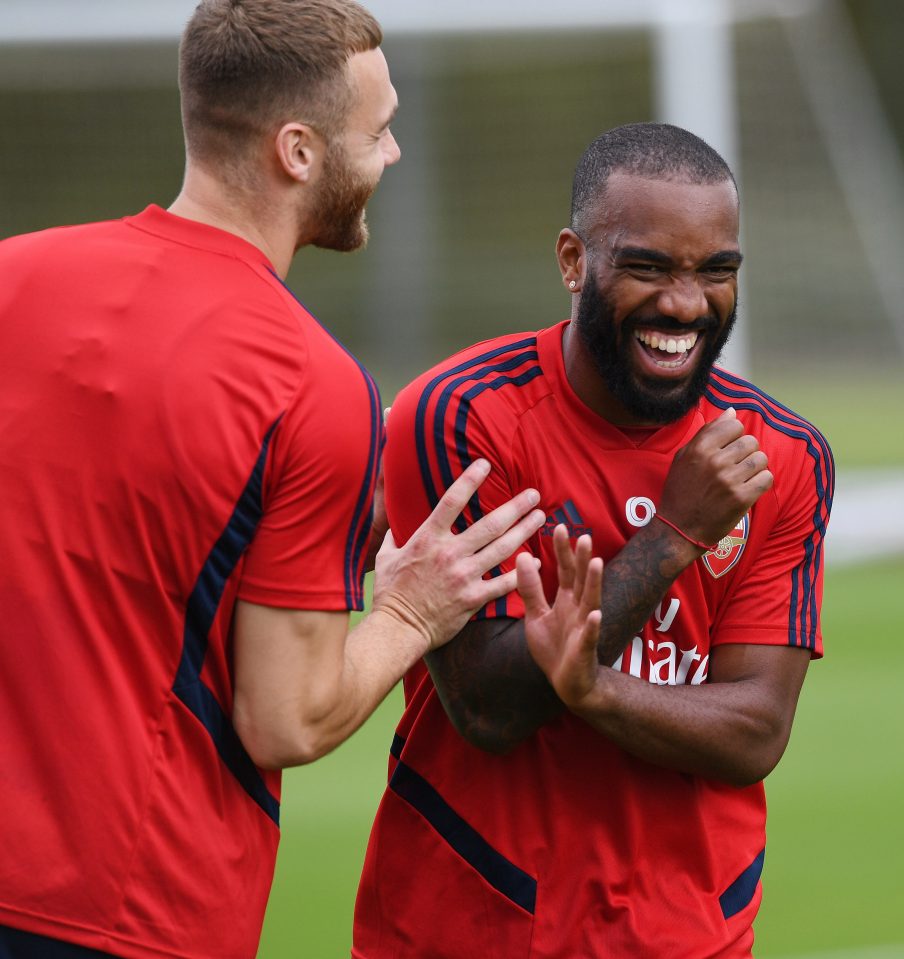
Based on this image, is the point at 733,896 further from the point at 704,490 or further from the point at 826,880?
the point at 826,880

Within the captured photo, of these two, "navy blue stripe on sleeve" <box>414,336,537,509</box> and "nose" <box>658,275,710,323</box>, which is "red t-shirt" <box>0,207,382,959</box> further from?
"nose" <box>658,275,710,323</box>

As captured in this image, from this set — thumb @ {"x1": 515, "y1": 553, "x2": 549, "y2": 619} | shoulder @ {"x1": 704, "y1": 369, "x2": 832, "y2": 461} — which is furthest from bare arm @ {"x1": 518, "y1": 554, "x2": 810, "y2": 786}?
shoulder @ {"x1": 704, "y1": 369, "x2": 832, "y2": 461}

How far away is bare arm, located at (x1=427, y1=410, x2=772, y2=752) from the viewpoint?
3.01 meters

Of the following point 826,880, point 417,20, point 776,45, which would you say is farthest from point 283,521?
point 776,45

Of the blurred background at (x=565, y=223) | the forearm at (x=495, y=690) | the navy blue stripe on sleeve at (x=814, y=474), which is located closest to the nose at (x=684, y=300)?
the navy blue stripe on sleeve at (x=814, y=474)

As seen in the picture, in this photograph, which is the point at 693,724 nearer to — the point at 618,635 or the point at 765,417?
the point at 618,635

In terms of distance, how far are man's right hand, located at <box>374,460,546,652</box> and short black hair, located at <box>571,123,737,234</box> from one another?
2.31 feet

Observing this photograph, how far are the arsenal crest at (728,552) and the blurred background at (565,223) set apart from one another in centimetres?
282

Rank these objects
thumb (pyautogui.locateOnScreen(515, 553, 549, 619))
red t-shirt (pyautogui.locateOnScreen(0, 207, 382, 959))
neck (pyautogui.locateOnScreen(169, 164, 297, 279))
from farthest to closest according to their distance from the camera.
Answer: thumb (pyautogui.locateOnScreen(515, 553, 549, 619)), neck (pyautogui.locateOnScreen(169, 164, 297, 279)), red t-shirt (pyautogui.locateOnScreen(0, 207, 382, 959))

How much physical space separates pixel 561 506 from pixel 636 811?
660 millimetres

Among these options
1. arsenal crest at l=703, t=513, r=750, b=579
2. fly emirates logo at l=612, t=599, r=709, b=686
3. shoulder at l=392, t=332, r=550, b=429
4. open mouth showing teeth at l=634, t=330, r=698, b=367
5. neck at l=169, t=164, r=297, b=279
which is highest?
neck at l=169, t=164, r=297, b=279

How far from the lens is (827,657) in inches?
384

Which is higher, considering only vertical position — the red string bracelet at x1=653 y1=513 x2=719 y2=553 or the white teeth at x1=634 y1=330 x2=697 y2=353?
the white teeth at x1=634 y1=330 x2=697 y2=353

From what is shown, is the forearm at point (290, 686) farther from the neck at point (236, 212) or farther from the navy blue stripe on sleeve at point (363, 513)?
the neck at point (236, 212)
